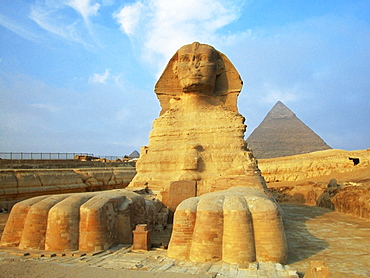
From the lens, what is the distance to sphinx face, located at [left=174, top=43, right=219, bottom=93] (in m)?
11.4

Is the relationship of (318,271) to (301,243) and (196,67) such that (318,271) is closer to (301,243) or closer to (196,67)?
(301,243)

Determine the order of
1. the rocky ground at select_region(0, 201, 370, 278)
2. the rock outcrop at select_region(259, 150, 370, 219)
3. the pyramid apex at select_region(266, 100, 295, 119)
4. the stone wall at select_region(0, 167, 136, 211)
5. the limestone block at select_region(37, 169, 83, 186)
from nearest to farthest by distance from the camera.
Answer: the rocky ground at select_region(0, 201, 370, 278) → the rock outcrop at select_region(259, 150, 370, 219) → the stone wall at select_region(0, 167, 136, 211) → the limestone block at select_region(37, 169, 83, 186) → the pyramid apex at select_region(266, 100, 295, 119)

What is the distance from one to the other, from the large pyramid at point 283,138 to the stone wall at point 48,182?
48.0m

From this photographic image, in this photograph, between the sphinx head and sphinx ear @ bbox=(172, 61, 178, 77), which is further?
sphinx ear @ bbox=(172, 61, 178, 77)

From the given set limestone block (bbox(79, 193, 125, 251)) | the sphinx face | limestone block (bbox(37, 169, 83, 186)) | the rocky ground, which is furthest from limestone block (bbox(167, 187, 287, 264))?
limestone block (bbox(37, 169, 83, 186))

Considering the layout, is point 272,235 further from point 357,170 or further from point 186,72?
point 357,170

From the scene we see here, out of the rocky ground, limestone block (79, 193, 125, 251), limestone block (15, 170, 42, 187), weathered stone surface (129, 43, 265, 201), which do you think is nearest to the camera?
the rocky ground

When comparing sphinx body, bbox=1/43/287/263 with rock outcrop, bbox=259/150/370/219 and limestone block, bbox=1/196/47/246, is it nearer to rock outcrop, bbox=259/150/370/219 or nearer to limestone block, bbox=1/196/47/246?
limestone block, bbox=1/196/47/246

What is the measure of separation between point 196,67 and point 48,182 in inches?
394

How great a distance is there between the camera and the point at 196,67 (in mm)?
11453

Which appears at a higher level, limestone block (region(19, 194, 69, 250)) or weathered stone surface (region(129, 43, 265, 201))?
weathered stone surface (region(129, 43, 265, 201))

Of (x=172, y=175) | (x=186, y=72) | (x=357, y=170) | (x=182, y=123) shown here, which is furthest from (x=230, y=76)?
(x=357, y=170)

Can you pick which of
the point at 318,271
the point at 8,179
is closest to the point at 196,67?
the point at 318,271

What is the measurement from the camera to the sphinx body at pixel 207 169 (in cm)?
571
